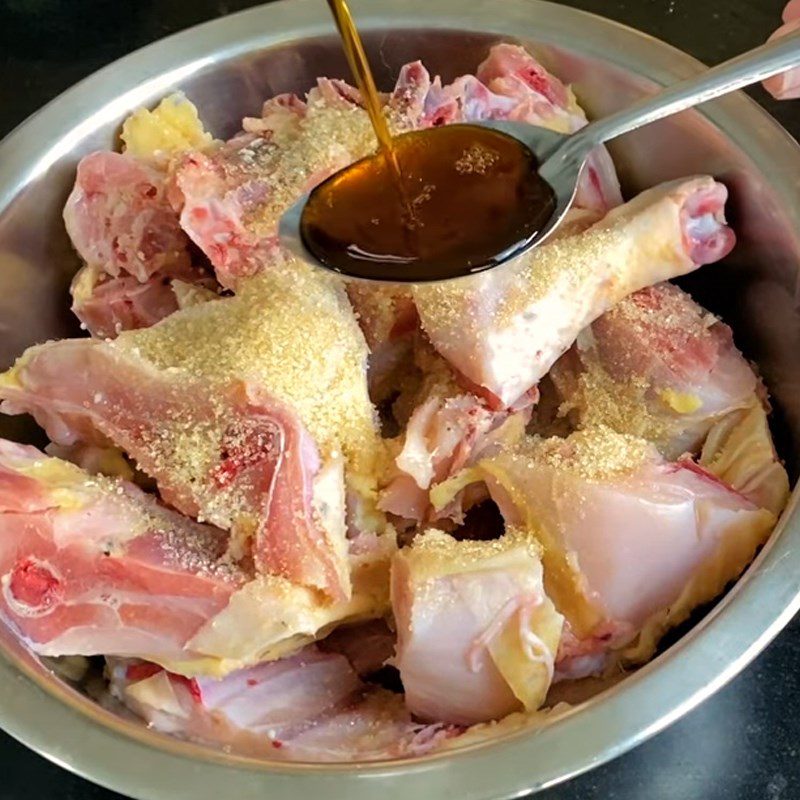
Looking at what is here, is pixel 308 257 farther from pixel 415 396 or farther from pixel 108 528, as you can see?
pixel 108 528

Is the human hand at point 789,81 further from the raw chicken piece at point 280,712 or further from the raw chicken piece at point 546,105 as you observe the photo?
the raw chicken piece at point 280,712

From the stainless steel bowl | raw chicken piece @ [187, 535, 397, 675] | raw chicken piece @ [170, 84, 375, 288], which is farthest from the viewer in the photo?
raw chicken piece @ [170, 84, 375, 288]

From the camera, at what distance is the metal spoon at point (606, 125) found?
102 cm

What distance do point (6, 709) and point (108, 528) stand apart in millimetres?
181

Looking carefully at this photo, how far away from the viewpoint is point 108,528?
1010mm

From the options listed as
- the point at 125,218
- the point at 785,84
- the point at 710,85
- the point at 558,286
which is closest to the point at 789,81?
the point at 785,84

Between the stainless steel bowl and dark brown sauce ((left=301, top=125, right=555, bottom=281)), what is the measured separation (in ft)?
0.66

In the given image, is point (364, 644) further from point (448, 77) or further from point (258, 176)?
point (448, 77)

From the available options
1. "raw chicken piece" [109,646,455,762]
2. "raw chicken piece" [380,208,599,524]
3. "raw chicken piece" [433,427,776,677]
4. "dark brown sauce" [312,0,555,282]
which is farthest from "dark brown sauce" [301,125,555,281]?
"raw chicken piece" [109,646,455,762]

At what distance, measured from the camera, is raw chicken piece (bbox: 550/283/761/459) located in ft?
3.66

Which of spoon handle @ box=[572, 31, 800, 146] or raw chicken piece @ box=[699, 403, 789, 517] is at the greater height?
spoon handle @ box=[572, 31, 800, 146]

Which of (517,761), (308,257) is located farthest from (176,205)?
(517,761)

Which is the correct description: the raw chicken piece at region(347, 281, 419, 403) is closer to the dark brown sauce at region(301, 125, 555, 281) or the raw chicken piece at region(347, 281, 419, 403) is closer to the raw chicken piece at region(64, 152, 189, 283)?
the dark brown sauce at region(301, 125, 555, 281)

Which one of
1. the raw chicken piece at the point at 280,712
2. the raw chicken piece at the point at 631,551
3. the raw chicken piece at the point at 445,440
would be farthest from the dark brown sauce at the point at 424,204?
the raw chicken piece at the point at 280,712
